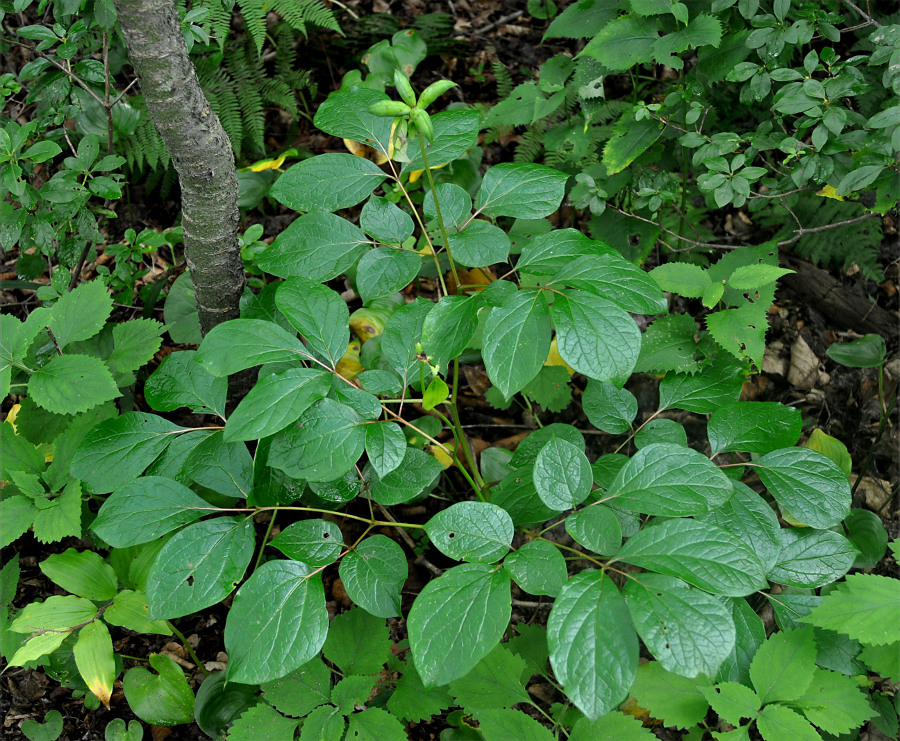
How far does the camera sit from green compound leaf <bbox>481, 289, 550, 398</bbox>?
1025mm

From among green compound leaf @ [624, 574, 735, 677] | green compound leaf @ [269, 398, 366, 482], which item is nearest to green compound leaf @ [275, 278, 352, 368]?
green compound leaf @ [269, 398, 366, 482]

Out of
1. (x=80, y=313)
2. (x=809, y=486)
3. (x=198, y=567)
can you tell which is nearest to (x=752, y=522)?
(x=809, y=486)

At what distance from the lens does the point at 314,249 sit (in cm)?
129

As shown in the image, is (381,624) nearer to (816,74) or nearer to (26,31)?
(26,31)

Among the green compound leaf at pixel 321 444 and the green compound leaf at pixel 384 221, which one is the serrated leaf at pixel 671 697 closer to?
the green compound leaf at pixel 321 444

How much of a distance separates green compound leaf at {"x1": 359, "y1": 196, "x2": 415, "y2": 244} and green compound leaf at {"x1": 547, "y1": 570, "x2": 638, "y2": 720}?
2.50 feet

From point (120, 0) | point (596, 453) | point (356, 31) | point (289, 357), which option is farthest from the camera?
point (356, 31)

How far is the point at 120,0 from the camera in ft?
4.35

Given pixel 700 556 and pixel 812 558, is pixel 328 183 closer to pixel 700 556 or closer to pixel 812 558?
pixel 700 556

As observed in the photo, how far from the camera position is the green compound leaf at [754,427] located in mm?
1317

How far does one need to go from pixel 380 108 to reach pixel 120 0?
741mm

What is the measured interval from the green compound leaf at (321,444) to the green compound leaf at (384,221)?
38 cm

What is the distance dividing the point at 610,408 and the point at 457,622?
678mm

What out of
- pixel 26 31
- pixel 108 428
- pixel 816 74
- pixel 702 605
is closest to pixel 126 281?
pixel 26 31
